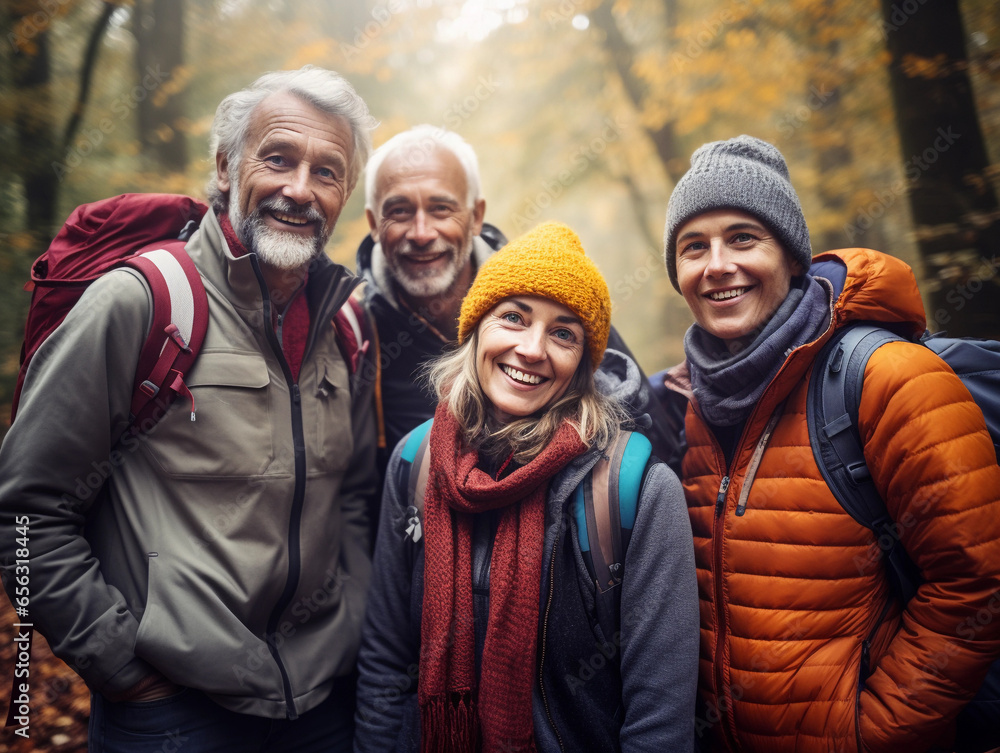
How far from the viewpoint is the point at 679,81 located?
24.1 feet

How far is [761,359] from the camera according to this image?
6.97 feet

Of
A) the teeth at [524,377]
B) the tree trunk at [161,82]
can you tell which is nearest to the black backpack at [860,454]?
the teeth at [524,377]

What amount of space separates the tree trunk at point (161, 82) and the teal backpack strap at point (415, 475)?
19.8 feet

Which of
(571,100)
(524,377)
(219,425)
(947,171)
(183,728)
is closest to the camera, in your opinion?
(183,728)

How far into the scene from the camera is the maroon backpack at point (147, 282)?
2.10 metres

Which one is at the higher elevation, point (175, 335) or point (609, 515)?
point (175, 335)

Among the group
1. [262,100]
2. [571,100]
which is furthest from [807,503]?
[571,100]

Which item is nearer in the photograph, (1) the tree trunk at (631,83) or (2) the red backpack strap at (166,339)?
(2) the red backpack strap at (166,339)

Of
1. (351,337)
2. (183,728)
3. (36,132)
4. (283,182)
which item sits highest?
(36,132)

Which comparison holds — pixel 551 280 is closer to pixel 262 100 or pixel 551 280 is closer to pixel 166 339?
pixel 166 339

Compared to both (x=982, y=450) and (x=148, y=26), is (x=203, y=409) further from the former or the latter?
(x=148, y=26)

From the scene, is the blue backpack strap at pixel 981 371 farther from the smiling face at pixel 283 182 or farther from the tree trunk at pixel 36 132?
the tree trunk at pixel 36 132

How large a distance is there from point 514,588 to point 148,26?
8.11 metres

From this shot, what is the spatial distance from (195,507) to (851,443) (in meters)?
2.47
